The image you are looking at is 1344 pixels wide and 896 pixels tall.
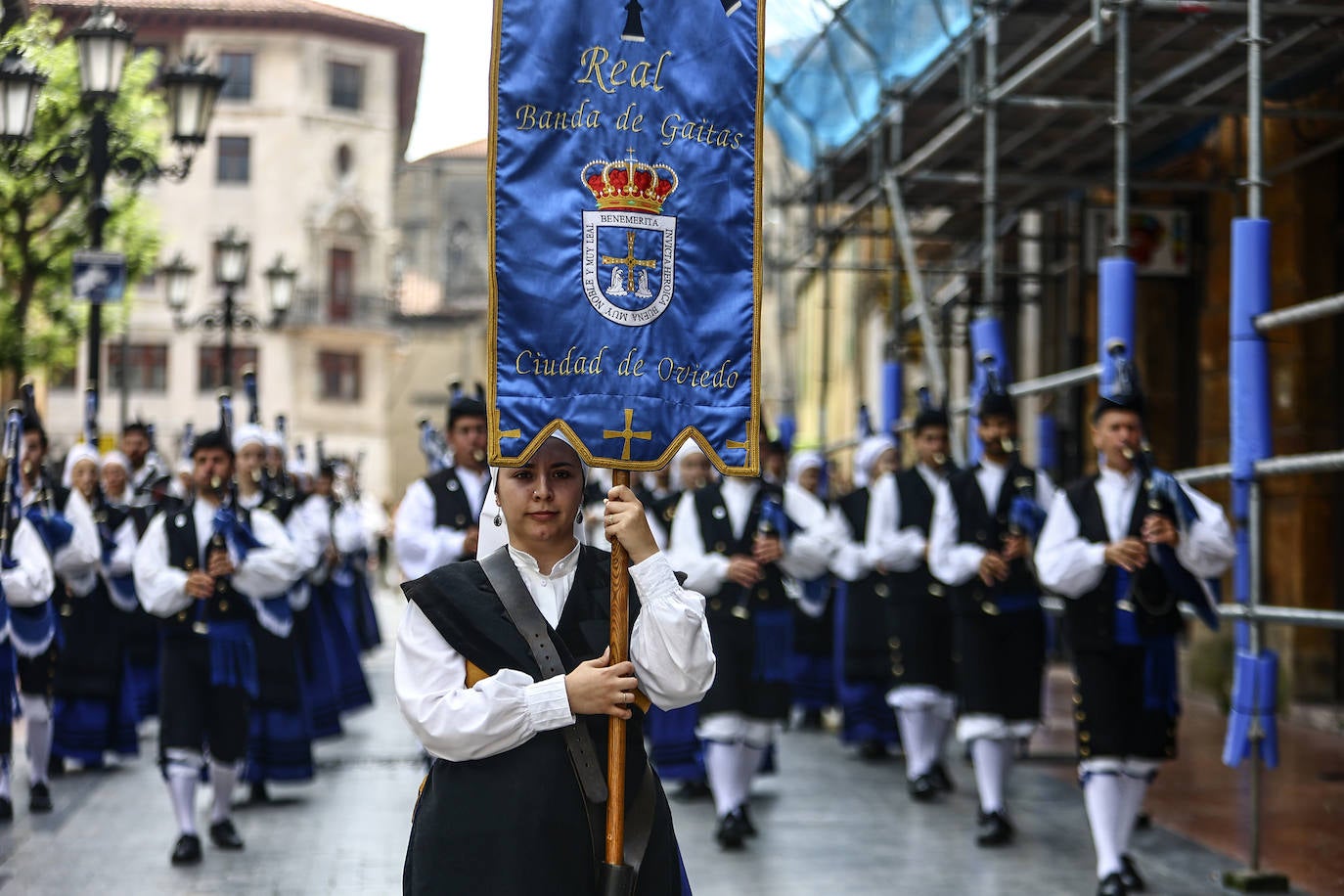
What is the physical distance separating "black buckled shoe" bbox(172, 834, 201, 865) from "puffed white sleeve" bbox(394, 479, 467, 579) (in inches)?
66.8

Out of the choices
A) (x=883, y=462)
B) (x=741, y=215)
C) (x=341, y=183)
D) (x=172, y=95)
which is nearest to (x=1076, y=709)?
(x=741, y=215)

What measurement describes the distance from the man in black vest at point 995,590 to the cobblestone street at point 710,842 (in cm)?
55

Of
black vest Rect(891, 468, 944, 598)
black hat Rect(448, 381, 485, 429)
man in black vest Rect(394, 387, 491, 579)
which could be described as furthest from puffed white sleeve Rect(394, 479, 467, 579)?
black vest Rect(891, 468, 944, 598)

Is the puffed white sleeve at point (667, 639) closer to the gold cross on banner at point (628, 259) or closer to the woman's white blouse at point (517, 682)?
the woman's white blouse at point (517, 682)

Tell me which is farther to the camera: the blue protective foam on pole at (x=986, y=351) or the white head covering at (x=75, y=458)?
the white head covering at (x=75, y=458)

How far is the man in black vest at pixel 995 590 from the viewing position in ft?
30.2

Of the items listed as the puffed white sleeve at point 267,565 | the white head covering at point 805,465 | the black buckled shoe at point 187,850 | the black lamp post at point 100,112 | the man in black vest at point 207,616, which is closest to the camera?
the black buckled shoe at point 187,850

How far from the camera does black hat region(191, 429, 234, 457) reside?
8844 millimetres

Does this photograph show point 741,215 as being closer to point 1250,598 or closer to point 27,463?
point 1250,598

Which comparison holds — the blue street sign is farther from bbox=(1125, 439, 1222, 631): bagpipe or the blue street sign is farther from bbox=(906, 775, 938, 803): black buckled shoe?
bbox=(1125, 439, 1222, 631): bagpipe

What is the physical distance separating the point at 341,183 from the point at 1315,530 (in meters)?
43.6

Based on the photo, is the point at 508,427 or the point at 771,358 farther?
the point at 771,358

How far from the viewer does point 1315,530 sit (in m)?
12.8

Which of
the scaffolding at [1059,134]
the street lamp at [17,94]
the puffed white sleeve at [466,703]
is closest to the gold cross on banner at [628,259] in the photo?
the puffed white sleeve at [466,703]
